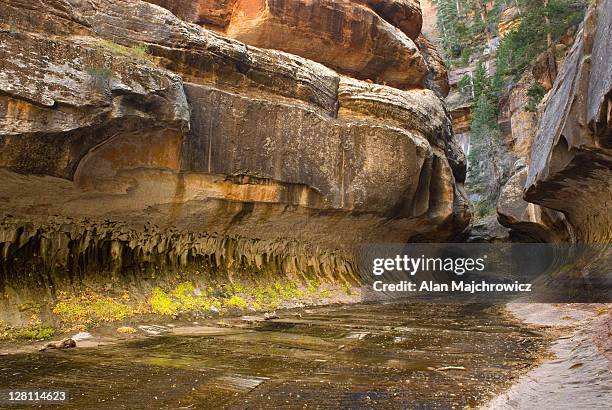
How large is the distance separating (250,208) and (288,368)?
28.7 ft

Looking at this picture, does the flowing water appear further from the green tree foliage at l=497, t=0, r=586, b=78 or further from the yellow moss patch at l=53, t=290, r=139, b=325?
the green tree foliage at l=497, t=0, r=586, b=78

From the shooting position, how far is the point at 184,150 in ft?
39.7

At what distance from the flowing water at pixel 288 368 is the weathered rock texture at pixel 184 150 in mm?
3964

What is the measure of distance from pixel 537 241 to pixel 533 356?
25.8 m

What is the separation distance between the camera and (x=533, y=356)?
6352 millimetres

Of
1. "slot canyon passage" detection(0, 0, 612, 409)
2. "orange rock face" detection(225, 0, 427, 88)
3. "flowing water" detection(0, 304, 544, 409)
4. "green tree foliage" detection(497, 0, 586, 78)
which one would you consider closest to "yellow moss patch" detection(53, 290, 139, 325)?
"slot canyon passage" detection(0, 0, 612, 409)

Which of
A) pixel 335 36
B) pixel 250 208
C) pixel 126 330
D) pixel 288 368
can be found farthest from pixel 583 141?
pixel 126 330

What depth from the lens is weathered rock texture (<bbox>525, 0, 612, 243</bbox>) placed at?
423 inches

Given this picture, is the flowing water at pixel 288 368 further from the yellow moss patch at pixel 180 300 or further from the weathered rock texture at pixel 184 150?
the weathered rock texture at pixel 184 150

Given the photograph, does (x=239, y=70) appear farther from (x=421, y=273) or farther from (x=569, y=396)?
(x=421, y=273)

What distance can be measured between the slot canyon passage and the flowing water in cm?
4

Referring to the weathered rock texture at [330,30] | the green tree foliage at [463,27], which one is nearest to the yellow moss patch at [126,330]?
the weathered rock texture at [330,30]

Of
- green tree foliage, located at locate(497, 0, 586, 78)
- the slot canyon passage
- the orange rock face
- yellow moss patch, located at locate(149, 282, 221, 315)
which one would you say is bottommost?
yellow moss patch, located at locate(149, 282, 221, 315)

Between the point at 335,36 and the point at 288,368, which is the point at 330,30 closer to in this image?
the point at 335,36
